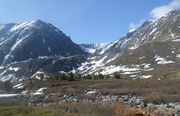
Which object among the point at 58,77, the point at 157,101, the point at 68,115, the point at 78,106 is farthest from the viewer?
the point at 58,77

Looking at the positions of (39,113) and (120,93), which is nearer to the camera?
(39,113)

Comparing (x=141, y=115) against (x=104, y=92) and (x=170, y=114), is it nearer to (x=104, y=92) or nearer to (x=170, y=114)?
(x=170, y=114)

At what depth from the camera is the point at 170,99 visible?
152 ft

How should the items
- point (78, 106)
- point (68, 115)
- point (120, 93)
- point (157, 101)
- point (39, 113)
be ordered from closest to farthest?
1. point (68, 115)
2. point (39, 113)
3. point (78, 106)
4. point (157, 101)
5. point (120, 93)

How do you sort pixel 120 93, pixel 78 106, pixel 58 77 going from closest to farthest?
pixel 78 106
pixel 120 93
pixel 58 77

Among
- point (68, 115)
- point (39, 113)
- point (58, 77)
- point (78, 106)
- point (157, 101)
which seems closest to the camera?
point (68, 115)

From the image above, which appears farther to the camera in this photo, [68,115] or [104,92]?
[104,92]

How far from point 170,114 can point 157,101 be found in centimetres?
1386


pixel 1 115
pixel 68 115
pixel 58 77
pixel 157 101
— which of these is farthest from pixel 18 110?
pixel 58 77

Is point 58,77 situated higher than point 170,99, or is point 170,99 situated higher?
point 58,77

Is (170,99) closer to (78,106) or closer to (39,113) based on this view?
(78,106)

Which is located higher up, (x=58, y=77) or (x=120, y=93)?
(x=58, y=77)

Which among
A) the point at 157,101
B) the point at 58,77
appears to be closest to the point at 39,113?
the point at 157,101

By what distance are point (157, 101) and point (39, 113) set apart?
1982cm
